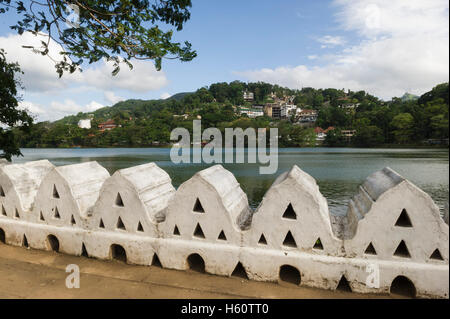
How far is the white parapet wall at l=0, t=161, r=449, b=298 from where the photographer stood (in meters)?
3.28

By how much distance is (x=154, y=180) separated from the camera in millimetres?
4711

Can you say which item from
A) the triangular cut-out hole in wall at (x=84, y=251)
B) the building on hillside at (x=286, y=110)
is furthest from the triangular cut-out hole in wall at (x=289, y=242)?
the building on hillside at (x=286, y=110)

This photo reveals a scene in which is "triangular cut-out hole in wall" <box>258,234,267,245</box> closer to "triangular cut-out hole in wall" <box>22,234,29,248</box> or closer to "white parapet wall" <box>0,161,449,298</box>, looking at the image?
"white parapet wall" <box>0,161,449,298</box>

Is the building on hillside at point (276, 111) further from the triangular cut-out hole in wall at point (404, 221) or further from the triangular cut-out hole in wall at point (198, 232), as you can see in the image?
the triangular cut-out hole in wall at point (198, 232)

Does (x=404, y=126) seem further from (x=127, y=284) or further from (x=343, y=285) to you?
(x=127, y=284)

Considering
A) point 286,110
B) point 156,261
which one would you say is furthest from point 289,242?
point 286,110

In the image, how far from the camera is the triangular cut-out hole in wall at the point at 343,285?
11.4ft

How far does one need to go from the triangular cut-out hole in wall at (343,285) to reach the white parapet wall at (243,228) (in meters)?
0.03

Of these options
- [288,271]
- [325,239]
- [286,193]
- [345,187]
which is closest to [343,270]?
[325,239]

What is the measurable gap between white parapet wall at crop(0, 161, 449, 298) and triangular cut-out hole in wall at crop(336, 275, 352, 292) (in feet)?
0.09

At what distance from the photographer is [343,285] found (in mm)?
3572

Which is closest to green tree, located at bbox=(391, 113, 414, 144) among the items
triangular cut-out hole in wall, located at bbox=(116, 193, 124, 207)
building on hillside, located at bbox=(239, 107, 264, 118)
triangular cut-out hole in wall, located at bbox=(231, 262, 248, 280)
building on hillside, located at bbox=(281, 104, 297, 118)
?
triangular cut-out hole in wall, located at bbox=(231, 262, 248, 280)

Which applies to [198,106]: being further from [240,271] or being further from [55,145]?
[240,271]

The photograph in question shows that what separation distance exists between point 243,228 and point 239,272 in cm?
64
